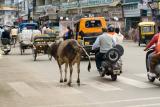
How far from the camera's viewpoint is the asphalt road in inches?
445

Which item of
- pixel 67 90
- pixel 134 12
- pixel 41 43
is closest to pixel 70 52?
pixel 67 90

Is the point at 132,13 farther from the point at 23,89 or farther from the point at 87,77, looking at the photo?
the point at 23,89

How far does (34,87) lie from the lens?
1418 cm

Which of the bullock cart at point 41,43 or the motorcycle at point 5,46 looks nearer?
the bullock cart at point 41,43

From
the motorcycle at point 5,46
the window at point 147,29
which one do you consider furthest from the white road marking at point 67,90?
the window at point 147,29

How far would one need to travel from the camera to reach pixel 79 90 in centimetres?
1348

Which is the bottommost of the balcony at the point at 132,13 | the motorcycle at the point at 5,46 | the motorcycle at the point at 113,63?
the motorcycle at the point at 5,46

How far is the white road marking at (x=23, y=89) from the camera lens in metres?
12.8

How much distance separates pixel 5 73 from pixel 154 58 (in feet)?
22.3

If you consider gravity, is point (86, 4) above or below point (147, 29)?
above

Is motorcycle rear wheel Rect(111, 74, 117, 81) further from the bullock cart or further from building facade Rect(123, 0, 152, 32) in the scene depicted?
building facade Rect(123, 0, 152, 32)

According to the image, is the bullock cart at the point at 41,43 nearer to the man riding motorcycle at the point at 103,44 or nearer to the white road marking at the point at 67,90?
the man riding motorcycle at the point at 103,44

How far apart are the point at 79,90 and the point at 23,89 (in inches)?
62.7

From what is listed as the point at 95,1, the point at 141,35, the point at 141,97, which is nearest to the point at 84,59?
the point at 141,97
